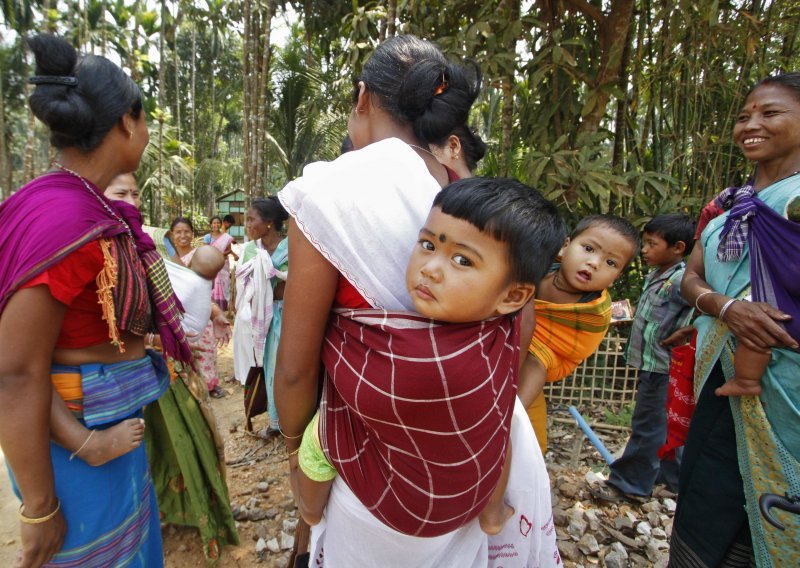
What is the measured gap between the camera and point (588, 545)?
2.38m

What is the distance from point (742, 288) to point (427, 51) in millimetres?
1310

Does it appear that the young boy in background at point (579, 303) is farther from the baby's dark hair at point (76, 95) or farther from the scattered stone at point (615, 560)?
the baby's dark hair at point (76, 95)

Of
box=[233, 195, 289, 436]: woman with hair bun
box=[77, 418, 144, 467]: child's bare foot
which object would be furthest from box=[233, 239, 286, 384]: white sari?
box=[77, 418, 144, 467]: child's bare foot

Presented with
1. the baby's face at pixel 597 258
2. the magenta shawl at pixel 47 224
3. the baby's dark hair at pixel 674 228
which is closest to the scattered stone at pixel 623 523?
the baby's face at pixel 597 258

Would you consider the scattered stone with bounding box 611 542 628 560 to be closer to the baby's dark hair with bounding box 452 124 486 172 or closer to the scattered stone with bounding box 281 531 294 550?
the scattered stone with bounding box 281 531 294 550

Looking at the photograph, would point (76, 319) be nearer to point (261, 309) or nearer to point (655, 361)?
point (261, 309)

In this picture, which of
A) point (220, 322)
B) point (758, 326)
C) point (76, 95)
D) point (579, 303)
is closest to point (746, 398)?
point (758, 326)

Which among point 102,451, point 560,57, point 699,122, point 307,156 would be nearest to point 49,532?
point 102,451

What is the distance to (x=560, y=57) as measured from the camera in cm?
348

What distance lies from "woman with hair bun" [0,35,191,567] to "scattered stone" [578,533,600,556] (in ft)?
7.04

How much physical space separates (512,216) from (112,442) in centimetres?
126

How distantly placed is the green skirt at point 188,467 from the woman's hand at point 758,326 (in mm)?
2181

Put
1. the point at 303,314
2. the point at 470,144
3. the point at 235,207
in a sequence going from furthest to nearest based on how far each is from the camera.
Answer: the point at 235,207 → the point at 470,144 → the point at 303,314

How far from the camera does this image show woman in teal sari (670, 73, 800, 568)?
51.9 inches
